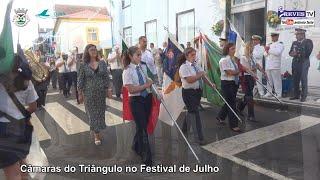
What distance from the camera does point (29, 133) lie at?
3727 millimetres

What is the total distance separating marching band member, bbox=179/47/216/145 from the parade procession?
19 millimetres

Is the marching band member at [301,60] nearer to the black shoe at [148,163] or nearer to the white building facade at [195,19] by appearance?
the white building facade at [195,19]

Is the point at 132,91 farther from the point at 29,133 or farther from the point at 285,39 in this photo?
the point at 285,39

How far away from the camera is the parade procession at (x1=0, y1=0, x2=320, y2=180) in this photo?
420 centimetres

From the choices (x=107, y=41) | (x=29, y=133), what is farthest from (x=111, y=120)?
(x=29, y=133)

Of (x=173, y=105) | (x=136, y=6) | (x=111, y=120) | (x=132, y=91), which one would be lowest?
(x=111, y=120)

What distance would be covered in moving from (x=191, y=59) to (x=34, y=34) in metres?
2.58

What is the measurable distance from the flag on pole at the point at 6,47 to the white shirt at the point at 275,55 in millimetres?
8364

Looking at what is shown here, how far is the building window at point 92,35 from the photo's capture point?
23.2 feet

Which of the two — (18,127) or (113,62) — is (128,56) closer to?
(18,127)

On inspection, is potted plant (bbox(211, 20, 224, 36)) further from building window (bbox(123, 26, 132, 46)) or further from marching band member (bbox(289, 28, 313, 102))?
building window (bbox(123, 26, 132, 46))

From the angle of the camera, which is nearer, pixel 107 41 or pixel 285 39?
pixel 107 41

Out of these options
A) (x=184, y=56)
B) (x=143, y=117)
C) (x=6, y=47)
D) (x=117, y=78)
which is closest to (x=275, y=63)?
(x=117, y=78)

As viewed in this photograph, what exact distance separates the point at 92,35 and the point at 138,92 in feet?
7.40
